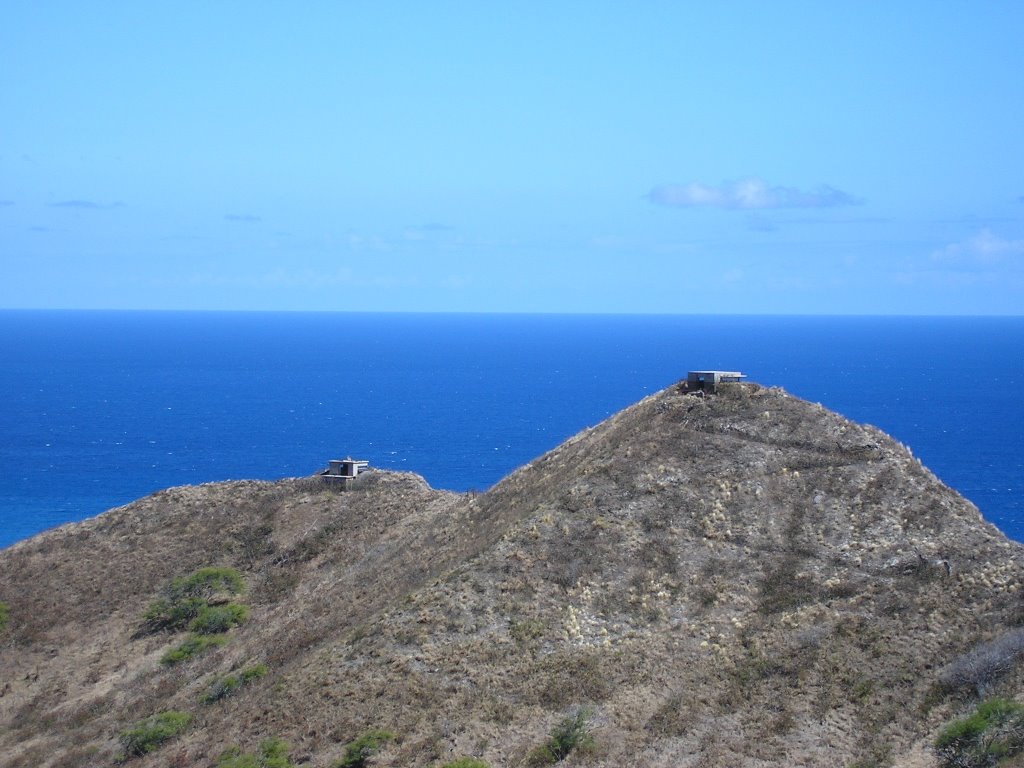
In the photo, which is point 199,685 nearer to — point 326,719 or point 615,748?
point 326,719

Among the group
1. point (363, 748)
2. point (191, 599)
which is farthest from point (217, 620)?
point (363, 748)

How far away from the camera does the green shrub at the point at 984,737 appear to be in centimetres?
2964

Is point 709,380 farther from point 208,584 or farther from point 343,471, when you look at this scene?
point 208,584

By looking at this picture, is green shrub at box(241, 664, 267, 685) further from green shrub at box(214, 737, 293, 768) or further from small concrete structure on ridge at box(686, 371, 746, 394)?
small concrete structure on ridge at box(686, 371, 746, 394)

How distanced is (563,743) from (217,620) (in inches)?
896

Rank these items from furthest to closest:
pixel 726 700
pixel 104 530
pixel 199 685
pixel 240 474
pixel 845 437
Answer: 1. pixel 240 474
2. pixel 104 530
3. pixel 845 437
4. pixel 199 685
5. pixel 726 700

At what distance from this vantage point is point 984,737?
99.5 ft

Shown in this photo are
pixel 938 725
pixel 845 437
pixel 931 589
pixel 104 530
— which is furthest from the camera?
pixel 104 530

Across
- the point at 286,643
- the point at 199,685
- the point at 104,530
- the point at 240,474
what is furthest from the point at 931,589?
the point at 240,474

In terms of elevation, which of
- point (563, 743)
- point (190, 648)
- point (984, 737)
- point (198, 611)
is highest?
point (984, 737)

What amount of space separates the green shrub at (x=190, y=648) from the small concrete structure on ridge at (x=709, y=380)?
75.4ft

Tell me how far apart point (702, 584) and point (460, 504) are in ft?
55.0

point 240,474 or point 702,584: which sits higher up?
point 702,584

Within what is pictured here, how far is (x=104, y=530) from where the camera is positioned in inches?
2443
